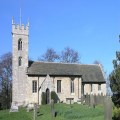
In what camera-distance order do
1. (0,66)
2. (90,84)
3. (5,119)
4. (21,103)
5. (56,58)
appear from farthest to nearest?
(56,58), (0,66), (90,84), (21,103), (5,119)

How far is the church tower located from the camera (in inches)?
2093

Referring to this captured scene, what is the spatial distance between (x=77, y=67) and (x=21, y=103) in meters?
13.2

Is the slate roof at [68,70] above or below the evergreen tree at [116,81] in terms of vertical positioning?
above

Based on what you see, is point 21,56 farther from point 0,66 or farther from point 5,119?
point 5,119

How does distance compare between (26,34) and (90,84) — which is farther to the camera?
(90,84)

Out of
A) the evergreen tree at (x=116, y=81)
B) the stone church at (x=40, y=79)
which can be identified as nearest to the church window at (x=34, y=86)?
the stone church at (x=40, y=79)

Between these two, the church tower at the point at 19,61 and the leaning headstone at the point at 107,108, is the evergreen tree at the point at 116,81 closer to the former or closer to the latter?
the leaning headstone at the point at 107,108

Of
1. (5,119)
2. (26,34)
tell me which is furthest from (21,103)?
(5,119)

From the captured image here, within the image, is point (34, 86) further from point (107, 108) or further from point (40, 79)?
point (107, 108)

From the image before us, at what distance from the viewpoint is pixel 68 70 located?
57.3 metres

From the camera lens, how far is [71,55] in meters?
77.6

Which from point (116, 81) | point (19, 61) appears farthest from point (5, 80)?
point (116, 81)

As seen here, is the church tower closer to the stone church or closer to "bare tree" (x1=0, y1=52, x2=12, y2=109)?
the stone church

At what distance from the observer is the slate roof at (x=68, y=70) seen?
2148 inches
